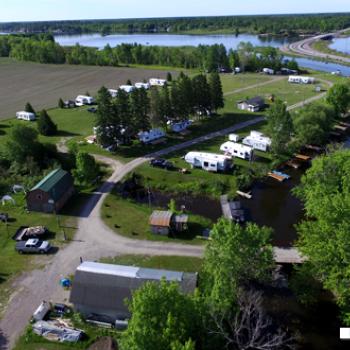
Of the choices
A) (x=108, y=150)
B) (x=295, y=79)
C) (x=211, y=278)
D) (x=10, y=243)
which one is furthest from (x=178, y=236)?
(x=295, y=79)

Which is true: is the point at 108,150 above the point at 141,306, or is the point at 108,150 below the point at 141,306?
below

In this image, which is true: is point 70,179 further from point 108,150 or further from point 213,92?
point 213,92

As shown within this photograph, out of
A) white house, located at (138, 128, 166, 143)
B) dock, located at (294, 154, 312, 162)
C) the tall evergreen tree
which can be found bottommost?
dock, located at (294, 154, 312, 162)

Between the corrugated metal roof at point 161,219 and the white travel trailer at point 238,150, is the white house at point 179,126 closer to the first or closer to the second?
the white travel trailer at point 238,150

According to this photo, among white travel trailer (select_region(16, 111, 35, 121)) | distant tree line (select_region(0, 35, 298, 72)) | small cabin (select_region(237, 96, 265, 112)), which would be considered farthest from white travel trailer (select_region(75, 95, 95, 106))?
distant tree line (select_region(0, 35, 298, 72))

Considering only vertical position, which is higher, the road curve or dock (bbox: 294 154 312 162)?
dock (bbox: 294 154 312 162)

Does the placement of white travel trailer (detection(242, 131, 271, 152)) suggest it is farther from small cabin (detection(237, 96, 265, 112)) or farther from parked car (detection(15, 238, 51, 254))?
parked car (detection(15, 238, 51, 254))
